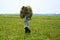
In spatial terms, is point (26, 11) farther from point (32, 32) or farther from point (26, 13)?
point (32, 32)

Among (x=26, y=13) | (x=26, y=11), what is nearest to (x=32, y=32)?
(x=26, y=13)

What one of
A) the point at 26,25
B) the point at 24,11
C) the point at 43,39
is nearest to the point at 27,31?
the point at 26,25

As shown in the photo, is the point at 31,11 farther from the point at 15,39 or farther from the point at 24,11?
the point at 15,39

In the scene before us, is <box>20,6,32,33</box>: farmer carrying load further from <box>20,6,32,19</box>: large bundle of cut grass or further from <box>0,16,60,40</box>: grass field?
<box>0,16,60,40</box>: grass field

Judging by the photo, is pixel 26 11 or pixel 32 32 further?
pixel 32 32

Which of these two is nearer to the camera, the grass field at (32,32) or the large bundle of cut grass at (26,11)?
the grass field at (32,32)

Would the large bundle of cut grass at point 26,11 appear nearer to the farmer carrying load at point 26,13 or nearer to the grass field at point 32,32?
the farmer carrying load at point 26,13

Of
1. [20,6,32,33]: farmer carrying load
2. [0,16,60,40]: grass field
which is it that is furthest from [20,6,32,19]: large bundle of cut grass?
[0,16,60,40]: grass field

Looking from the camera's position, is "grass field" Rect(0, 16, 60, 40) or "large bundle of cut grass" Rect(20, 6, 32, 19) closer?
"grass field" Rect(0, 16, 60, 40)

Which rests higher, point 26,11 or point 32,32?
point 26,11

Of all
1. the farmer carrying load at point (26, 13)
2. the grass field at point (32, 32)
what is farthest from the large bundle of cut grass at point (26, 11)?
the grass field at point (32, 32)

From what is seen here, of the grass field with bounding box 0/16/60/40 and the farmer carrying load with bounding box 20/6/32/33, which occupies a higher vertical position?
the farmer carrying load with bounding box 20/6/32/33

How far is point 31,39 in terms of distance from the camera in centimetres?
1230

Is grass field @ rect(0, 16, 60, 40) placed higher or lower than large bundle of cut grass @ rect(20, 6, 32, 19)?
lower
